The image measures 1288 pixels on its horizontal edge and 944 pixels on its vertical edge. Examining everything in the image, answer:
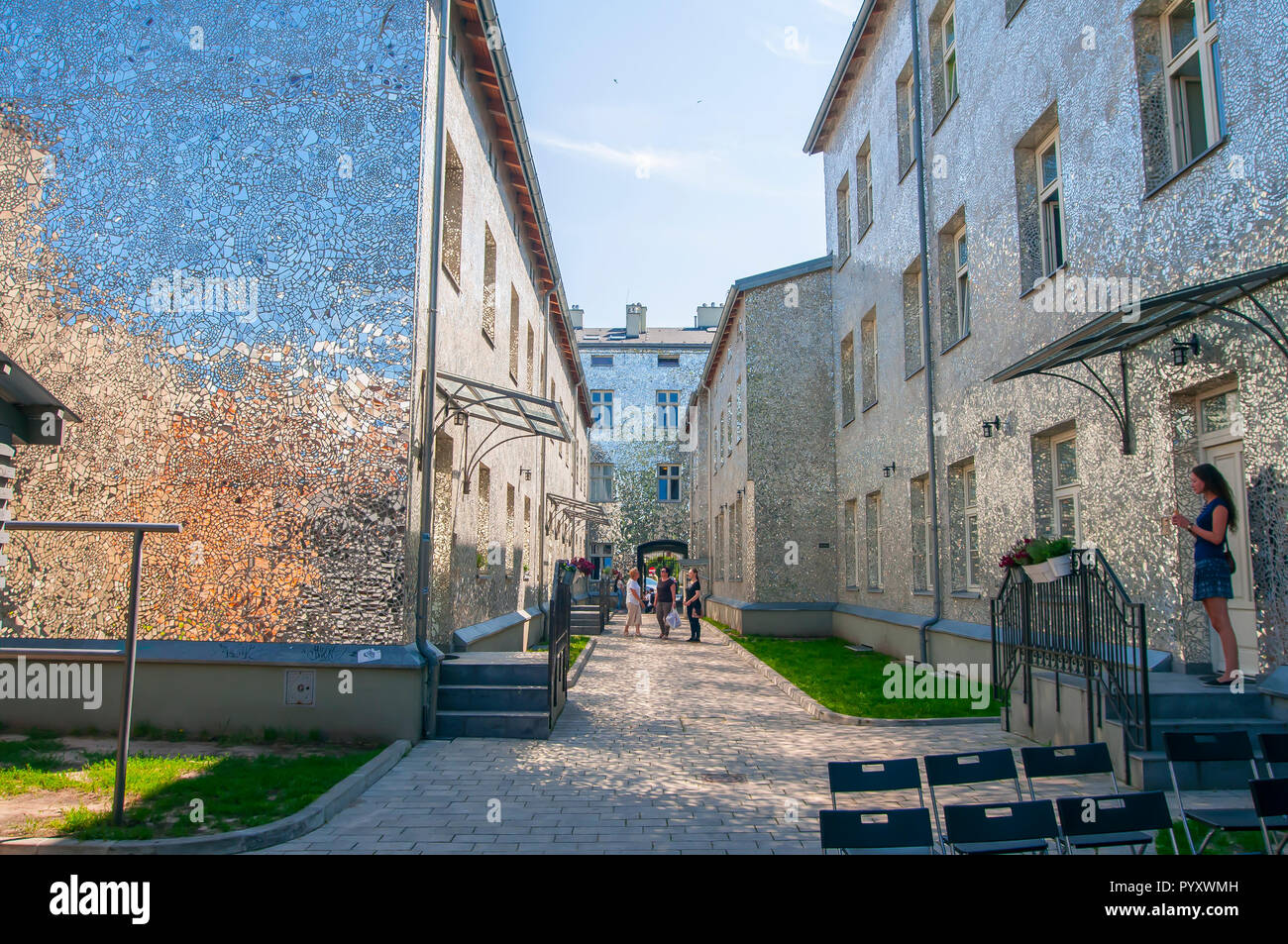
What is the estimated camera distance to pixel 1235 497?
7.43 m

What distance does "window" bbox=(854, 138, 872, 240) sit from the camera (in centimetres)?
1884

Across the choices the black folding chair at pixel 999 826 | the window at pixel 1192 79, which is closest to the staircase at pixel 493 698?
the black folding chair at pixel 999 826

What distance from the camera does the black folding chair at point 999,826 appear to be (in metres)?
3.92

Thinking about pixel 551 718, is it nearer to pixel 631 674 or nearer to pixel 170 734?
pixel 170 734

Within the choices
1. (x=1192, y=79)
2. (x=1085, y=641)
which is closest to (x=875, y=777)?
(x=1085, y=641)

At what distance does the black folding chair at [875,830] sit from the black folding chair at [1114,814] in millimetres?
628

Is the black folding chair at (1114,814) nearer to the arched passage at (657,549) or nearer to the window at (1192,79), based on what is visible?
the window at (1192,79)

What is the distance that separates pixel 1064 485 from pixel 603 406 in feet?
127

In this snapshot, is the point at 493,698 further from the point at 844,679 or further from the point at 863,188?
the point at 863,188

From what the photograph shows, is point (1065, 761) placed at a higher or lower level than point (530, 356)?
lower

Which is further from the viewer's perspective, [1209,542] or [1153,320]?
[1153,320]
